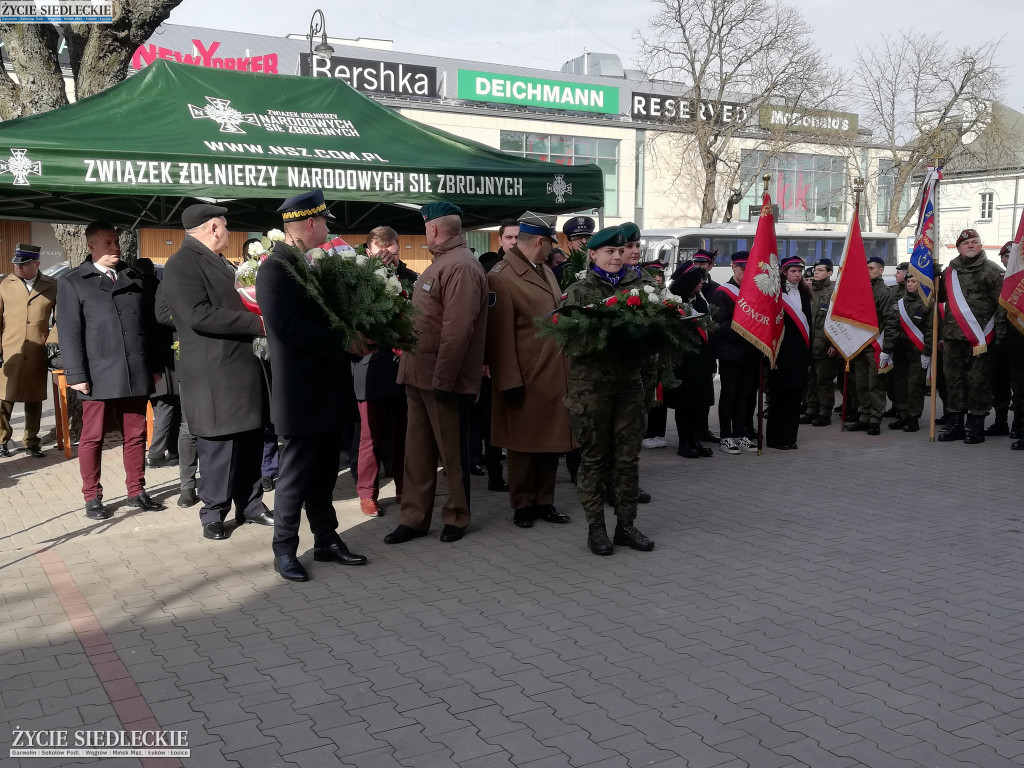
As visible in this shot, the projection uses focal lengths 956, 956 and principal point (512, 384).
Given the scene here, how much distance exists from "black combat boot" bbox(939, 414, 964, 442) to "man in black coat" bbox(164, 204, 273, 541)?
7.78 metres

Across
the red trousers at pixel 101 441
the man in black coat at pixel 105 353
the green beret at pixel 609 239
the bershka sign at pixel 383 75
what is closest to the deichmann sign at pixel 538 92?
the bershka sign at pixel 383 75

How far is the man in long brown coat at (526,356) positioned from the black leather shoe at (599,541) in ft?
2.33

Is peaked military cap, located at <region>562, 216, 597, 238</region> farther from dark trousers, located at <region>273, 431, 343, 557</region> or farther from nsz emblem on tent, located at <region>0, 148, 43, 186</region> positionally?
nsz emblem on tent, located at <region>0, 148, 43, 186</region>

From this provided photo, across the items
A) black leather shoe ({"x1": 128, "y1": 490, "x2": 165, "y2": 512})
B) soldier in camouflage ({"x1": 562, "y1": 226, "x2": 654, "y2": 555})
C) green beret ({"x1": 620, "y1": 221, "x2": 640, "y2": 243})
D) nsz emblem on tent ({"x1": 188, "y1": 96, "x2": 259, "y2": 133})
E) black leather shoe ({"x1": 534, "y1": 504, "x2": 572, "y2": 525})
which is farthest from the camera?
nsz emblem on tent ({"x1": 188, "y1": 96, "x2": 259, "y2": 133})

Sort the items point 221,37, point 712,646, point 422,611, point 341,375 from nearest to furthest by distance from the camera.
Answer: point 712,646 → point 422,611 → point 341,375 → point 221,37

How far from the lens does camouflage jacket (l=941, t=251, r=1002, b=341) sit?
10.4m

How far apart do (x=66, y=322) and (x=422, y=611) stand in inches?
156

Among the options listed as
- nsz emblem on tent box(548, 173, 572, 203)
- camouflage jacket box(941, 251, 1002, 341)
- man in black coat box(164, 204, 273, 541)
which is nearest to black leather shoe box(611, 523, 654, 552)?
man in black coat box(164, 204, 273, 541)

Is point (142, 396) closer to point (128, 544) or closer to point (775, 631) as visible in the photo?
point (128, 544)

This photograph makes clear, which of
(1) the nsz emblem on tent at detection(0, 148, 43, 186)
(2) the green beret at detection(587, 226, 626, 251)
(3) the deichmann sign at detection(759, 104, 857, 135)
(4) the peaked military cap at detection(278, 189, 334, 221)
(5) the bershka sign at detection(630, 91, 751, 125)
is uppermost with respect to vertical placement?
(5) the bershka sign at detection(630, 91, 751, 125)

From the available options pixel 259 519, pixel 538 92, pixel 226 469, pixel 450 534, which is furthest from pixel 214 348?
pixel 538 92

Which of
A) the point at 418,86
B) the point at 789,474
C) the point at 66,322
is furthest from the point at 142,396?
the point at 418,86

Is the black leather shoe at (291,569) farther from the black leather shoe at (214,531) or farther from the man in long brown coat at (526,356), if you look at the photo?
the man in long brown coat at (526,356)

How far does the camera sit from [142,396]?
7.41m
